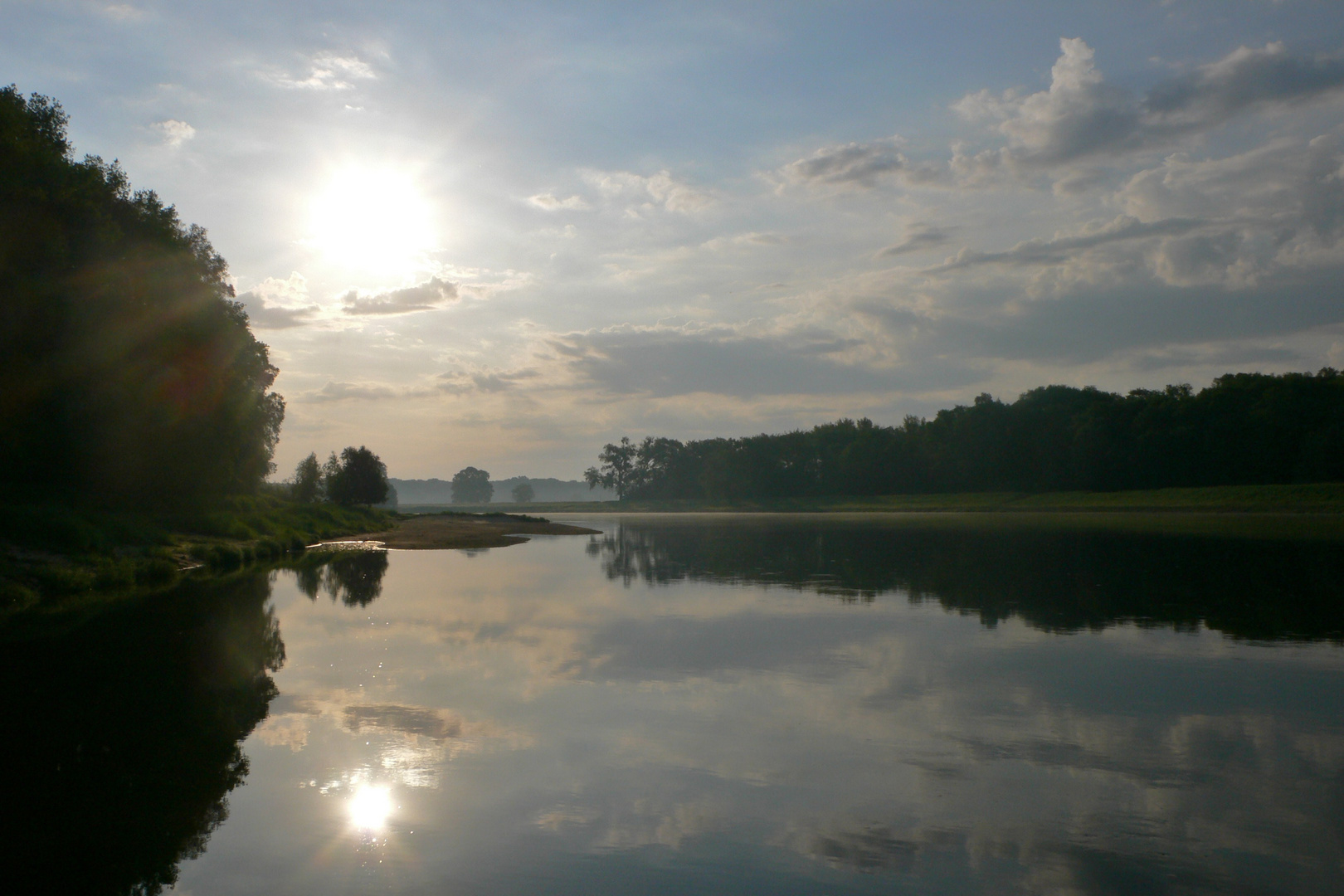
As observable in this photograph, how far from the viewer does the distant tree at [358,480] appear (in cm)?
8581

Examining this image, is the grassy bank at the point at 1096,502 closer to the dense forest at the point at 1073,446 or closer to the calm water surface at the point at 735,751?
the dense forest at the point at 1073,446

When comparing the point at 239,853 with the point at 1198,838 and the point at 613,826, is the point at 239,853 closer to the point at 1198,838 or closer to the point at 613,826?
the point at 613,826

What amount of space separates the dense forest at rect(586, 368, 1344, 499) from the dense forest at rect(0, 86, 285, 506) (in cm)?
9286

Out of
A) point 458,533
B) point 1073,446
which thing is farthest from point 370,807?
point 1073,446

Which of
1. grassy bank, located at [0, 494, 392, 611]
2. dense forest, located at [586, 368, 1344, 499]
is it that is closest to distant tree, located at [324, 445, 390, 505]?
grassy bank, located at [0, 494, 392, 611]

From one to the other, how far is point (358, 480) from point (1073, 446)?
8219cm

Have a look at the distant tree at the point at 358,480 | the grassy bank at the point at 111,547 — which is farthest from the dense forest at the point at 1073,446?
the grassy bank at the point at 111,547

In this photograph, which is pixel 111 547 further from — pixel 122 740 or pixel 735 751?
pixel 735 751

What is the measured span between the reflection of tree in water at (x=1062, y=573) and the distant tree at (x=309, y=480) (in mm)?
55598

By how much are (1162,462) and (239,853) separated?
110 meters

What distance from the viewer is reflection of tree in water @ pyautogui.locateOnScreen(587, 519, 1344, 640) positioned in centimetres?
1898

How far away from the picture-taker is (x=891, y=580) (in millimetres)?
26594

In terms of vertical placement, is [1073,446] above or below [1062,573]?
above

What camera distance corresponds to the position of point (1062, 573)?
2773 centimetres
